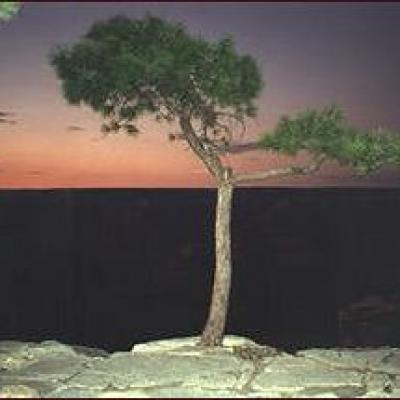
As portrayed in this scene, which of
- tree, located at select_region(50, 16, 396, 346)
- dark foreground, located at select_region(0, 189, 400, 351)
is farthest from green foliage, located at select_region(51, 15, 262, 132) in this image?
dark foreground, located at select_region(0, 189, 400, 351)

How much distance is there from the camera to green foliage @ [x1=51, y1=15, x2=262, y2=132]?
1298cm

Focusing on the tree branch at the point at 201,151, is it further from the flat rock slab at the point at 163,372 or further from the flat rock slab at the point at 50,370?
the flat rock slab at the point at 50,370

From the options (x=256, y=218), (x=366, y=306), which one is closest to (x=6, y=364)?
(x=366, y=306)

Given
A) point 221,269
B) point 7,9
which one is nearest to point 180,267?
point 221,269

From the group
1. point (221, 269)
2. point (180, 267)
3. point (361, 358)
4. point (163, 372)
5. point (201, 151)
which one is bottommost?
point (180, 267)

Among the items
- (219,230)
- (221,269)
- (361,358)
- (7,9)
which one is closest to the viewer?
(7,9)

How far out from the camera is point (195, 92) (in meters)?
13.5

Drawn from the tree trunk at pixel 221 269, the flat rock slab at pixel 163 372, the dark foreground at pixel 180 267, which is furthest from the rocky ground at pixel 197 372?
the dark foreground at pixel 180 267

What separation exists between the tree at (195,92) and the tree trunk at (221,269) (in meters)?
0.02

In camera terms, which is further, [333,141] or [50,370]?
[333,141]

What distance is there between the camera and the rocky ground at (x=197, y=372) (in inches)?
411

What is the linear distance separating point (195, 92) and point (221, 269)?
301 centimetres

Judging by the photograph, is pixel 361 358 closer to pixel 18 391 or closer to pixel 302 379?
pixel 302 379

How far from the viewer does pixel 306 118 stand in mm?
13523
